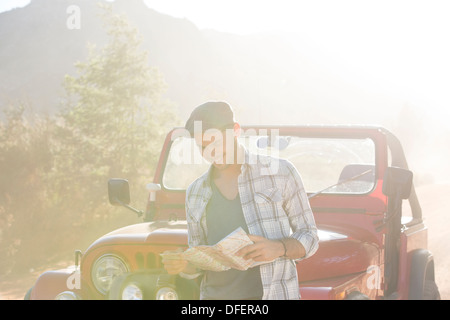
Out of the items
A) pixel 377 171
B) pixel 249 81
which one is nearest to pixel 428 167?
pixel 249 81

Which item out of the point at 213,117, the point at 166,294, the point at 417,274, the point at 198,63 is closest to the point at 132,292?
the point at 166,294

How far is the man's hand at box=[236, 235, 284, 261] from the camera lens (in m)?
2.10

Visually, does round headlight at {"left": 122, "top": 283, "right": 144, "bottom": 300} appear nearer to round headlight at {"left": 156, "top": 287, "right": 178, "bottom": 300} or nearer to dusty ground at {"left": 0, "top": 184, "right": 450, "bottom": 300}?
round headlight at {"left": 156, "top": 287, "right": 178, "bottom": 300}

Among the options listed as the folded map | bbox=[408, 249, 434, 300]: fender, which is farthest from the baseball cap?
bbox=[408, 249, 434, 300]: fender

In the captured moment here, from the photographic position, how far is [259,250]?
211 cm

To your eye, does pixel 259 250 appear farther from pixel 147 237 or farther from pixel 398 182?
pixel 398 182

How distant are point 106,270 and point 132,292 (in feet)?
1.94

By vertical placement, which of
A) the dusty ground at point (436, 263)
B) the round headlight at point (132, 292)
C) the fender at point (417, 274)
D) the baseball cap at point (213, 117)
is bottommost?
the dusty ground at point (436, 263)

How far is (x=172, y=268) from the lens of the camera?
237 cm

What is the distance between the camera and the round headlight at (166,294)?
2600 millimetres

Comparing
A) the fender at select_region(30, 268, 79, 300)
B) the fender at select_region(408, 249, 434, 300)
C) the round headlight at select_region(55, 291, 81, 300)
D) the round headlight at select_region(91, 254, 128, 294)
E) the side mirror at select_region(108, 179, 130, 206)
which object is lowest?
the fender at select_region(408, 249, 434, 300)

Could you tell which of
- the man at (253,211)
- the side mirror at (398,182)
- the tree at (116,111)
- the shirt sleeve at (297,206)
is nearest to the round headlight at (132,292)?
the man at (253,211)

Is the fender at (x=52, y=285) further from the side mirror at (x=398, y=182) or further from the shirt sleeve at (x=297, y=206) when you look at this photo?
the side mirror at (x=398, y=182)

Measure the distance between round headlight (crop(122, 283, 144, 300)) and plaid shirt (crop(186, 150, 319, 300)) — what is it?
2.30ft
